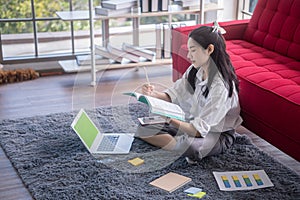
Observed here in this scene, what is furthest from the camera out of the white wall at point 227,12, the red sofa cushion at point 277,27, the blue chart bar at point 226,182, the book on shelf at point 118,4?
the white wall at point 227,12

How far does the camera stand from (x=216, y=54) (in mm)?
2619

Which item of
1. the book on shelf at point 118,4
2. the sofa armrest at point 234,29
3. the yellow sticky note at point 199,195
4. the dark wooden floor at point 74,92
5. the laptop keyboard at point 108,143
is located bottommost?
the yellow sticky note at point 199,195

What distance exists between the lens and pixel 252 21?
3.66 m

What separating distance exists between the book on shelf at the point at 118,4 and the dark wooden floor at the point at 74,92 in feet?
1.85

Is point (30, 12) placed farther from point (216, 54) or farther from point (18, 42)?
point (216, 54)

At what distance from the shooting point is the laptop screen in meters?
2.84

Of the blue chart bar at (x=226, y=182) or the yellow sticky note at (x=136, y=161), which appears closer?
the blue chart bar at (x=226, y=182)

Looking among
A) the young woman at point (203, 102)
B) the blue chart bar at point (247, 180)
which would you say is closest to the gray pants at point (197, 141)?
the young woman at point (203, 102)

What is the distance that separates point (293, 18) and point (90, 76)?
1623mm

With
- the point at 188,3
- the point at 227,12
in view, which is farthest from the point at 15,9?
the point at 227,12

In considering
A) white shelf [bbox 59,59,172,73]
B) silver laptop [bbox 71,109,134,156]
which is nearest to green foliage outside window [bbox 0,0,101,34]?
white shelf [bbox 59,59,172,73]

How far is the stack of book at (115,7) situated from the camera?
385 cm

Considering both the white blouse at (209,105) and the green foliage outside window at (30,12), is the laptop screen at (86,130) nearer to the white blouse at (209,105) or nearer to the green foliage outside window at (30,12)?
the white blouse at (209,105)

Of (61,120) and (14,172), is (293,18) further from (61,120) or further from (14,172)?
(14,172)
